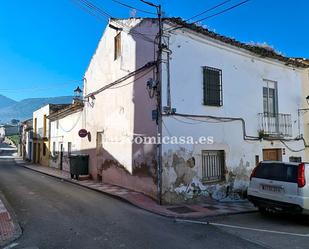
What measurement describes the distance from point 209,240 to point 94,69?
1125cm

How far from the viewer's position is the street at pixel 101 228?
5.81 meters

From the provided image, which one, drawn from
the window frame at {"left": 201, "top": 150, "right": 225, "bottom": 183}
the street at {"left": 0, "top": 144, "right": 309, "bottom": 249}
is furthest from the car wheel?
the window frame at {"left": 201, "top": 150, "right": 225, "bottom": 183}

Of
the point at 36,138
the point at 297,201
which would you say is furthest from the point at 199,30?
the point at 36,138

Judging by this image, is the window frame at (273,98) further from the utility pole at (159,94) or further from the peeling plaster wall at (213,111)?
the utility pole at (159,94)

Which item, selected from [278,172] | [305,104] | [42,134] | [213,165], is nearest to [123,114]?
[213,165]

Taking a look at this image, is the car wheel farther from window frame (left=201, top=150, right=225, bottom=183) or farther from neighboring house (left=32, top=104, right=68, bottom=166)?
neighboring house (left=32, top=104, right=68, bottom=166)

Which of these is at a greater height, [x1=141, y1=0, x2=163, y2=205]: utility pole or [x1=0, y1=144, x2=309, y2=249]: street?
[x1=141, y1=0, x2=163, y2=205]: utility pole

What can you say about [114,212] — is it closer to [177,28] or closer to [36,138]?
[177,28]

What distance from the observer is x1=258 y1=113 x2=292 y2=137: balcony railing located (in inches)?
514

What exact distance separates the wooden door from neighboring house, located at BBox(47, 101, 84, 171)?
994cm

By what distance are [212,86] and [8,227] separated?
7.94 meters

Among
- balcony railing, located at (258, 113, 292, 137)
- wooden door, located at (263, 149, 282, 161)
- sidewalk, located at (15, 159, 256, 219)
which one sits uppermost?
balcony railing, located at (258, 113, 292, 137)

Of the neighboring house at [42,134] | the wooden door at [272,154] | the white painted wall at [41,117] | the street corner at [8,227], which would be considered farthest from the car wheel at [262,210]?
the white painted wall at [41,117]

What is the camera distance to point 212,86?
37.6 feet
